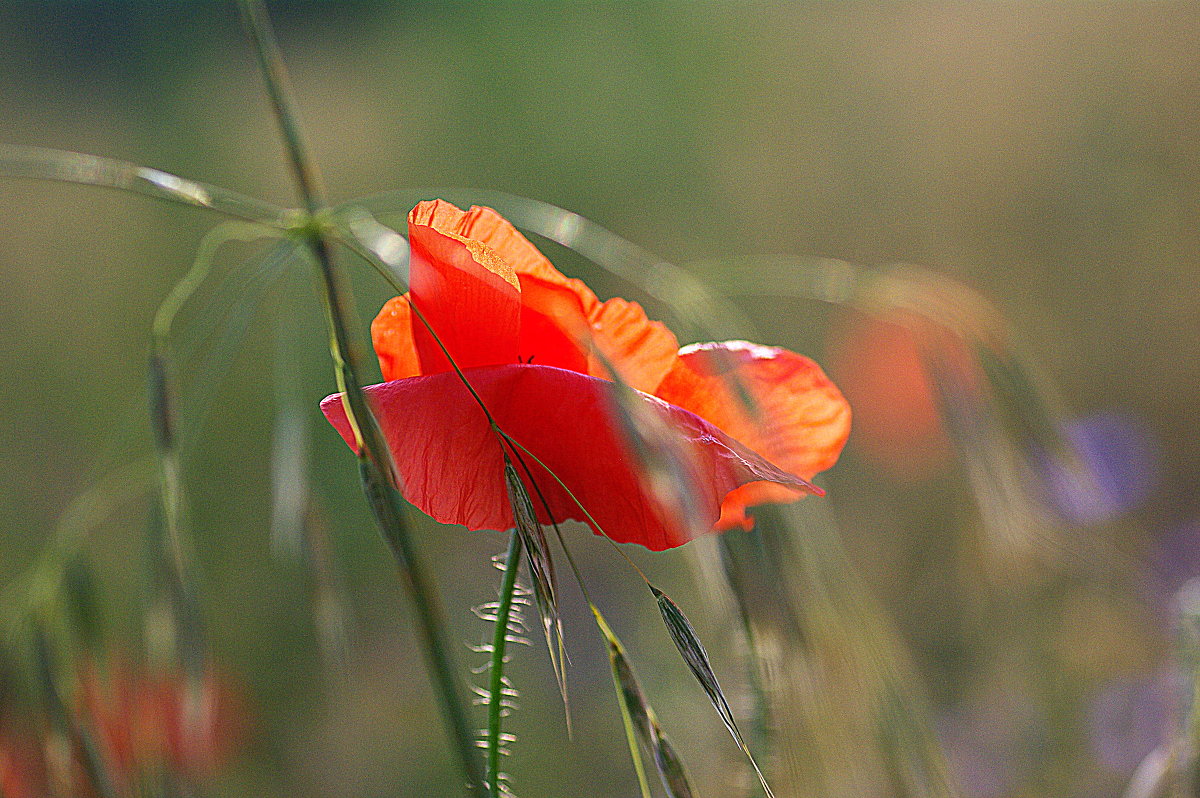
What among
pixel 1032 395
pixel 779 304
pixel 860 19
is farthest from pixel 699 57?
pixel 1032 395

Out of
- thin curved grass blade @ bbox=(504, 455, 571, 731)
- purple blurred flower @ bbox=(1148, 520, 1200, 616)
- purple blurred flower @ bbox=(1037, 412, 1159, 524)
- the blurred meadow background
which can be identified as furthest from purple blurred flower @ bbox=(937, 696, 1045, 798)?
thin curved grass blade @ bbox=(504, 455, 571, 731)

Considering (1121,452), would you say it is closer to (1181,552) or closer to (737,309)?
(1181,552)

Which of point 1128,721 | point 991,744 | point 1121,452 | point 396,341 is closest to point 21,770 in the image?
point 396,341

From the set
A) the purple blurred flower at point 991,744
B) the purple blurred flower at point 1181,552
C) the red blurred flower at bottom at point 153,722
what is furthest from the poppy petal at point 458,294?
the purple blurred flower at point 1181,552

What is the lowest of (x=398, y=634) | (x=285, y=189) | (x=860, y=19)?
(x=398, y=634)

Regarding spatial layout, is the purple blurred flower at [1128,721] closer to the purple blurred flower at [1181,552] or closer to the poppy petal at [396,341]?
the purple blurred flower at [1181,552]

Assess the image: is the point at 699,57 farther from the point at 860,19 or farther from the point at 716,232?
the point at 716,232
